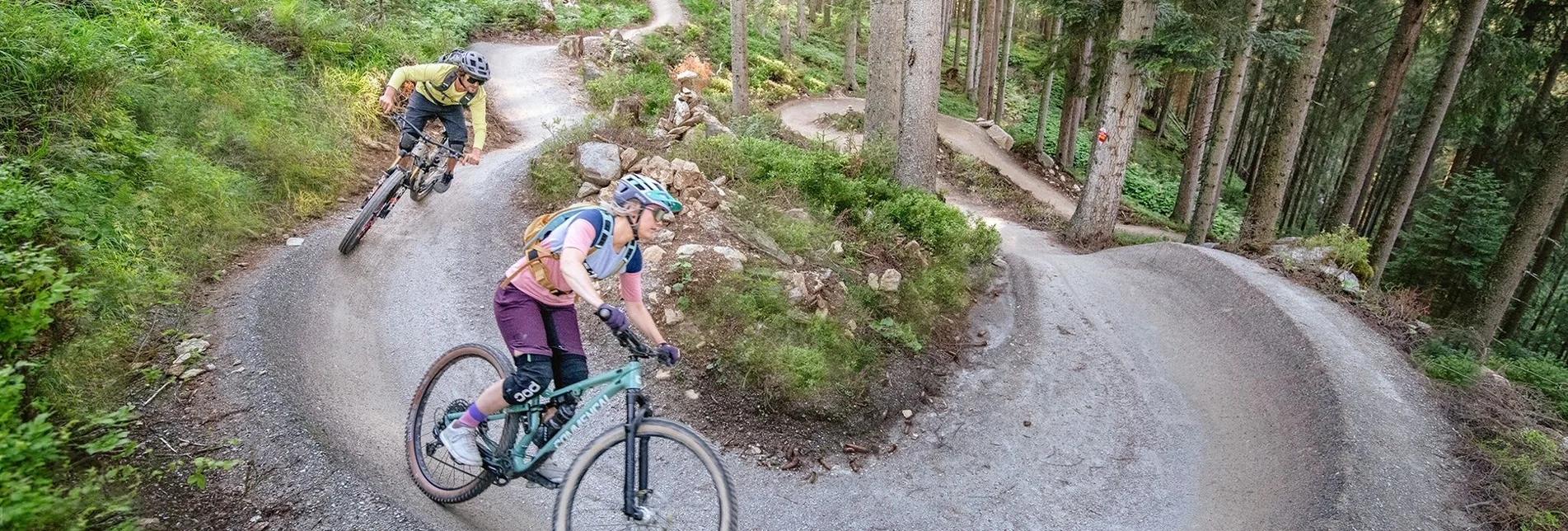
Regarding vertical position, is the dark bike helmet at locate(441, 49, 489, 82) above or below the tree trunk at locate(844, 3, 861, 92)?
above

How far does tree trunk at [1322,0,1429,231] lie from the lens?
14383 millimetres

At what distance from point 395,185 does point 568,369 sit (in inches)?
207

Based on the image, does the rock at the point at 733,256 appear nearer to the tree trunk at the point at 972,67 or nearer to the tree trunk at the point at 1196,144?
the tree trunk at the point at 1196,144

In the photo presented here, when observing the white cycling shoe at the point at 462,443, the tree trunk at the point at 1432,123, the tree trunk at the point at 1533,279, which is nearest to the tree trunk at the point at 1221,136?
the tree trunk at the point at 1432,123

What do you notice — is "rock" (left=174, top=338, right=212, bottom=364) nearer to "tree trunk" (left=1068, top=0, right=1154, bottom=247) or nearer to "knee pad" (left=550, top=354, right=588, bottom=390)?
"knee pad" (left=550, top=354, right=588, bottom=390)

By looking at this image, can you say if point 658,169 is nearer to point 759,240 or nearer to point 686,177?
point 686,177

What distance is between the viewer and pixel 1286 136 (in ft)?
41.7

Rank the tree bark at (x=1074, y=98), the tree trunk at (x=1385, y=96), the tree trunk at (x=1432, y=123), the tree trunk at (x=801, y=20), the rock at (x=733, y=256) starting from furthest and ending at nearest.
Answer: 1. the tree trunk at (x=801, y=20)
2. the tree bark at (x=1074, y=98)
3. the tree trunk at (x=1385, y=96)
4. the tree trunk at (x=1432, y=123)
5. the rock at (x=733, y=256)

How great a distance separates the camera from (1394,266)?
2150 centimetres

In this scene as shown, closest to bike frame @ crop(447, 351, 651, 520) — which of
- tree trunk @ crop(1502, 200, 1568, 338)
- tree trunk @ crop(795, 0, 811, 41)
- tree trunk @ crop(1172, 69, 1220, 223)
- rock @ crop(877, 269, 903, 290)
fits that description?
rock @ crop(877, 269, 903, 290)

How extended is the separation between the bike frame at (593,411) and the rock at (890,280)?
534cm

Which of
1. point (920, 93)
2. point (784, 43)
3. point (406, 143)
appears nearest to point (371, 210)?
point (406, 143)

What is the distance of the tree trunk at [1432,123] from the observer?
1384 centimetres

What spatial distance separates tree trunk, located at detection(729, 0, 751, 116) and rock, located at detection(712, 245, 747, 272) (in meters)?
9.42
